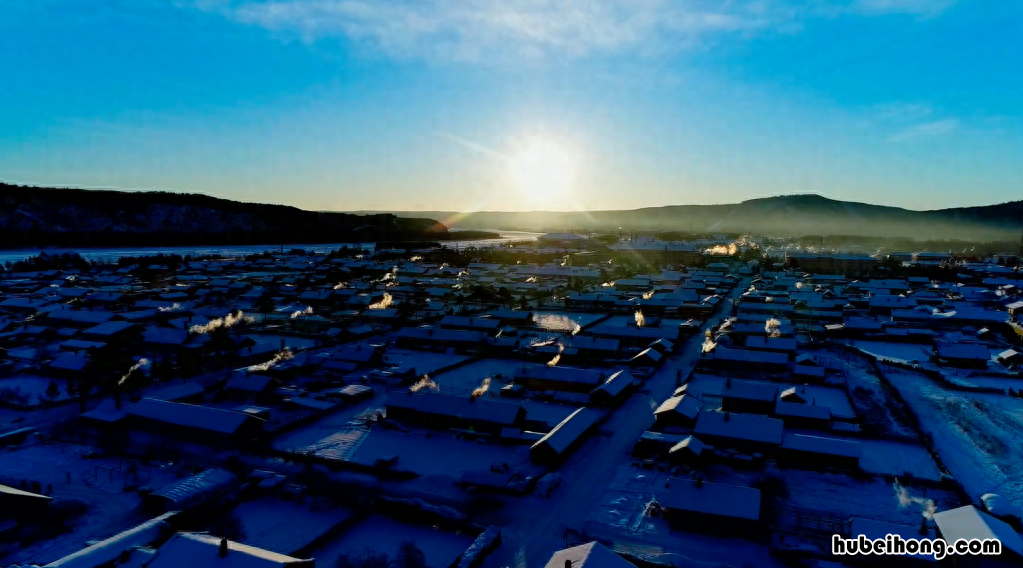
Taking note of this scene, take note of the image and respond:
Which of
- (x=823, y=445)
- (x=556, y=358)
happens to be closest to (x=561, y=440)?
(x=823, y=445)

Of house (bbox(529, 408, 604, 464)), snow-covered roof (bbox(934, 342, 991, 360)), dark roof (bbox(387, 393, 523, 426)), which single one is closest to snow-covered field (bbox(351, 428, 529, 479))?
house (bbox(529, 408, 604, 464))

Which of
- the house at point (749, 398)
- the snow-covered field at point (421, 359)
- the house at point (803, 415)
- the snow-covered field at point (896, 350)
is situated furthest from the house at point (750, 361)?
the snow-covered field at point (421, 359)

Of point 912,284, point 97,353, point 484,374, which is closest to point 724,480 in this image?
point 484,374

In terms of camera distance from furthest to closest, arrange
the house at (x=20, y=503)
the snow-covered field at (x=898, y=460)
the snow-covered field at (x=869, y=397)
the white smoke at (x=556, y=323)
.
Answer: the white smoke at (x=556, y=323), the snow-covered field at (x=869, y=397), the snow-covered field at (x=898, y=460), the house at (x=20, y=503)

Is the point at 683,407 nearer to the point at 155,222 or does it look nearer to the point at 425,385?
the point at 425,385

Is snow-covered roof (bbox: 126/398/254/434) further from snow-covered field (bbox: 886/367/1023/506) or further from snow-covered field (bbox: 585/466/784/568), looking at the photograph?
snow-covered field (bbox: 886/367/1023/506)

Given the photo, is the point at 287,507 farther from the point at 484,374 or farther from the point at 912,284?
the point at 912,284

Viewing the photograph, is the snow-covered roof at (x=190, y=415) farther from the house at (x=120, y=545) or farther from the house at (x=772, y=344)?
the house at (x=772, y=344)
